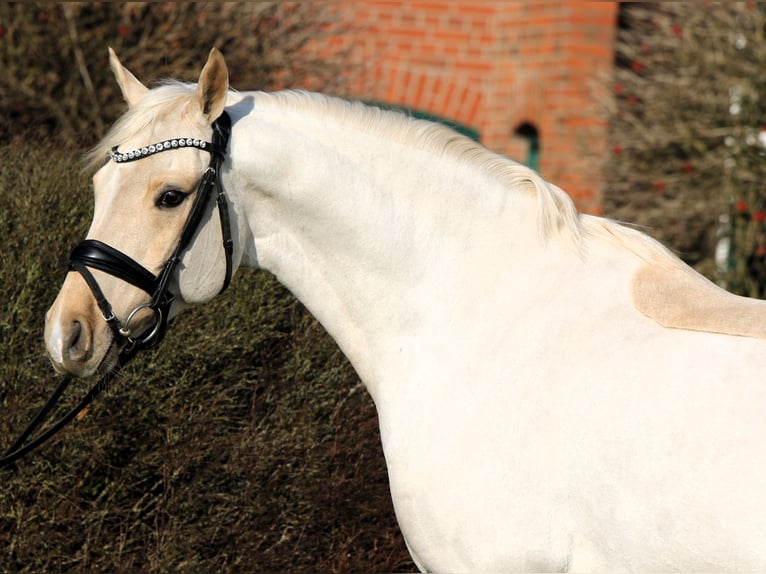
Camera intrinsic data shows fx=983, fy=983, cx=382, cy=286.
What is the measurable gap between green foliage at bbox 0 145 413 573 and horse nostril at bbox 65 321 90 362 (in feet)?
3.42

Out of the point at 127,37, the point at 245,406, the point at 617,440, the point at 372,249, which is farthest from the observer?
the point at 127,37

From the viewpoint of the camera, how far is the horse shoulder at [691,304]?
2527 mm

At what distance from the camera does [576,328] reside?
266 cm

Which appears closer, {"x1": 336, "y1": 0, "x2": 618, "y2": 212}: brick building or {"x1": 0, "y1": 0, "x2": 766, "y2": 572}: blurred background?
{"x1": 0, "y1": 0, "x2": 766, "y2": 572}: blurred background

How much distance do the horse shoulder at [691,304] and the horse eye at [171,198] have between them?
1.28 m

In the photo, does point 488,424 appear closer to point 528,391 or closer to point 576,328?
point 528,391

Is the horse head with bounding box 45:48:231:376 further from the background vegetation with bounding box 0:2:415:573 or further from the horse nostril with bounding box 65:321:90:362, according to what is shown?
the background vegetation with bounding box 0:2:415:573

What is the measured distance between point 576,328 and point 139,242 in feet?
3.99

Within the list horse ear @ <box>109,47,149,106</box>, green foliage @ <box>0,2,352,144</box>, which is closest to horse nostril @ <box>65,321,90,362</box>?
horse ear @ <box>109,47,149,106</box>

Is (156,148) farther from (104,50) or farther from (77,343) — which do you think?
(104,50)

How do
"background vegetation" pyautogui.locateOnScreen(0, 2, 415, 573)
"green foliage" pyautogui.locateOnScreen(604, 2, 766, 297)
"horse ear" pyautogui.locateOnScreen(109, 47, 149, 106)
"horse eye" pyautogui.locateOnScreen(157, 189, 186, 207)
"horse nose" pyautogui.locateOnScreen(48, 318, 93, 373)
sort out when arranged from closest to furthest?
"horse nose" pyautogui.locateOnScreen(48, 318, 93, 373) → "horse eye" pyautogui.locateOnScreen(157, 189, 186, 207) → "horse ear" pyautogui.locateOnScreen(109, 47, 149, 106) → "background vegetation" pyautogui.locateOnScreen(0, 2, 415, 573) → "green foliage" pyautogui.locateOnScreen(604, 2, 766, 297)

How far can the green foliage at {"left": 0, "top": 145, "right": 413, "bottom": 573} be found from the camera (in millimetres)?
3682

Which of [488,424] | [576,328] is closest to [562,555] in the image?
[488,424]

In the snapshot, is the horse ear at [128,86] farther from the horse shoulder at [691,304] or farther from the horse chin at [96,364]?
the horse shoulder at [691,304]
